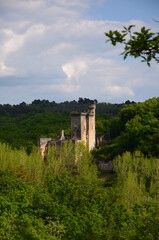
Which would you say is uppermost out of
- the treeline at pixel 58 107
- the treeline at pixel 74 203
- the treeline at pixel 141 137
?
the treeline at pixel 58 107

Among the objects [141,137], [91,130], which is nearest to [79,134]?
[91,130]

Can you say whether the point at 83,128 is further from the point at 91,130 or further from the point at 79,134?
the point at 91,130

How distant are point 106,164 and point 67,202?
2566 cm

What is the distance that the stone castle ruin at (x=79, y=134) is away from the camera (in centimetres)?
5691

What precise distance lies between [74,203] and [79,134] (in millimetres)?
29195

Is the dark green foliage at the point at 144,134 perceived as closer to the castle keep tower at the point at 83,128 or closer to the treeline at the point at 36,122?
the castle keep tower at the point at 83,128

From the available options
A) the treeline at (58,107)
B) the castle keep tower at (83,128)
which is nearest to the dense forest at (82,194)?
the castle keep tower at (83,128)

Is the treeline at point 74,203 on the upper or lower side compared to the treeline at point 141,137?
lower

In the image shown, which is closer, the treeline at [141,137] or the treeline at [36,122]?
the treeline at [141,137]

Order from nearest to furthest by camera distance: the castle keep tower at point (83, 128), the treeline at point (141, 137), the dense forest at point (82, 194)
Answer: the dense forest at point (82, 194) → the treeline at point (141, 137) → the castle keep tower at point (83, 128)

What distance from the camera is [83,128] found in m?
62.3

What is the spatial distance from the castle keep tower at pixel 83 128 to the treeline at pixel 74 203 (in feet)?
34.2

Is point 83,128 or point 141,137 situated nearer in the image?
point 141,137

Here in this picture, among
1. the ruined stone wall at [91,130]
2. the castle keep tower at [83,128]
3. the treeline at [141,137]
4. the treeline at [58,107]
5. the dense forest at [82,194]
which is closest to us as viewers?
the dense forest at [82,194]
